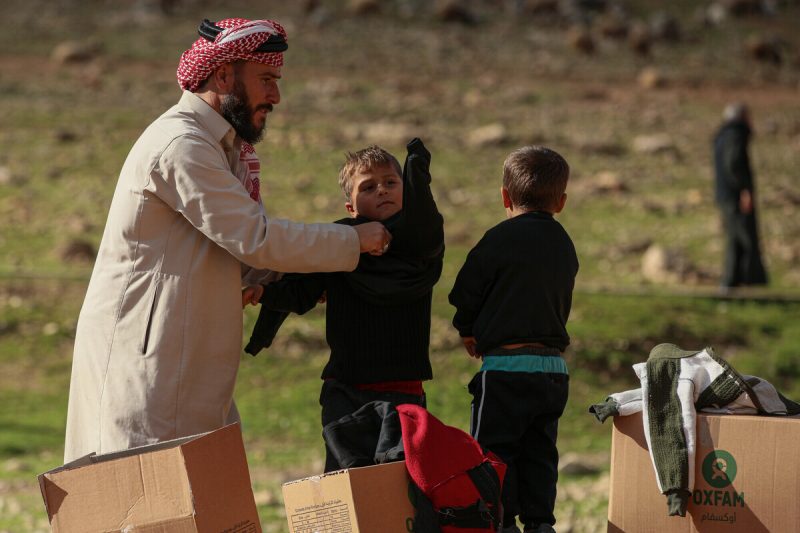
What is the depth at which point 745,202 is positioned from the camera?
12391 mm

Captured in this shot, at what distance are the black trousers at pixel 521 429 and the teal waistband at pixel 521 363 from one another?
16 mm

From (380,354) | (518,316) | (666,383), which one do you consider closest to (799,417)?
(666,383)

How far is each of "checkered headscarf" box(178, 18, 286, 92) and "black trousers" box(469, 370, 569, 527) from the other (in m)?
1.22

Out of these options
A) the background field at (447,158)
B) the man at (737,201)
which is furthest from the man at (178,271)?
the man at (737,201)

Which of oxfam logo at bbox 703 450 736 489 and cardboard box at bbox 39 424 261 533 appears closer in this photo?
cardboard box at bbox 39 424 261 533

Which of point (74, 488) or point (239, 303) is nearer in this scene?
point (74, 488)

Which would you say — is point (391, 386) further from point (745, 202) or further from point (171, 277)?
point (745, 202)

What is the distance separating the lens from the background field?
33.1 feet

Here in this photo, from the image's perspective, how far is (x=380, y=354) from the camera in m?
4.09

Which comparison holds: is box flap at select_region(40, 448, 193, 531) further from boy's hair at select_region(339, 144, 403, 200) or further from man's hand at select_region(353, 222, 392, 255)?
boy's hair at select_region(339, 144, 403, 200)

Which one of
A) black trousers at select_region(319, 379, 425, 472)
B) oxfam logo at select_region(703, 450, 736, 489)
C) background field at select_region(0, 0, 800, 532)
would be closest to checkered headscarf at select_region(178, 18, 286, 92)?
black trousers at select_region(319, 379, 425, 472)

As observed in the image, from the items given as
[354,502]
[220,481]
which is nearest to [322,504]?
[354,502]

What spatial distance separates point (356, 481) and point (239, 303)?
0.72 metres

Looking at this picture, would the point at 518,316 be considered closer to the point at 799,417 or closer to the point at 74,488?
the point at 799,417
